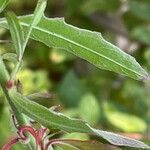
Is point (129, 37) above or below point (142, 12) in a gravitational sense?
below

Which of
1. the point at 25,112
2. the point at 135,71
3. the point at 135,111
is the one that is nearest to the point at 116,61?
the point at 135,71

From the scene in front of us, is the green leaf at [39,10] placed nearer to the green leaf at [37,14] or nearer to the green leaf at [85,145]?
the green leaf at [37,14]

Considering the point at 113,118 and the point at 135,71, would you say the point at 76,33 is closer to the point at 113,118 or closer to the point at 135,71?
the point at 135,71

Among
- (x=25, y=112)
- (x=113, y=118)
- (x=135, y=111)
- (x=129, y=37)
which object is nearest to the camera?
(x=25, y=112)

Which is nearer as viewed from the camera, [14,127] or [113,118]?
[14,127]

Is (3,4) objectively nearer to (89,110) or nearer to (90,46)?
(90,46)
